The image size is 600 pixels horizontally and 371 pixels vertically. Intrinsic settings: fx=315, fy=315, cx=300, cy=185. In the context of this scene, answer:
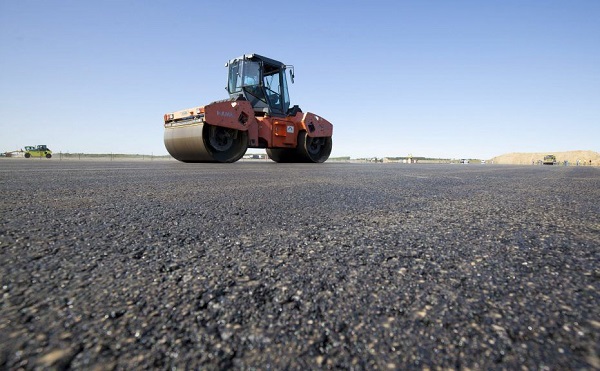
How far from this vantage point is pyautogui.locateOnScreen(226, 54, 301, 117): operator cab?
419 inches

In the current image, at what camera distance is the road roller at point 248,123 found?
9.13m

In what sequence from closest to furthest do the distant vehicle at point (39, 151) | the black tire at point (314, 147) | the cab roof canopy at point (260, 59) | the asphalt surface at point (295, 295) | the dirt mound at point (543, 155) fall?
the asphalt surface at point (295, 295) → the cab roof canopy at point (260, 59) → the black tire at point (314, 147) → the distant vehicle at point (39, 151) → the dirt mound at point (543, 155)

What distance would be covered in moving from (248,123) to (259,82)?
1.80 metres

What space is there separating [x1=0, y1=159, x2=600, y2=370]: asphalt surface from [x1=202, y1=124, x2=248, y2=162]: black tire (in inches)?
314

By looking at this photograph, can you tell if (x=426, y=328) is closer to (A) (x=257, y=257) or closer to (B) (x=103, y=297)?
(A) (x=257, y=257)

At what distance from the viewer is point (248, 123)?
9930 millimetres

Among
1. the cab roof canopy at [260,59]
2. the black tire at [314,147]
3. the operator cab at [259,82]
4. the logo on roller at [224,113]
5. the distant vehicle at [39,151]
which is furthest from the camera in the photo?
the distant vehicle at [39,151]

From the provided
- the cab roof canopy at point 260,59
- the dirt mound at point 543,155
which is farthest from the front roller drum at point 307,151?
the dirt mound at point 543,155

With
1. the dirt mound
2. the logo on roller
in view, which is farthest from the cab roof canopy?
the dirt mound

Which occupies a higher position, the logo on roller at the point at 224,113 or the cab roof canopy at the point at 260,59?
the cab roof canopy at the point at 260,59

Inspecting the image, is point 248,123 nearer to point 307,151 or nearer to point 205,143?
point 205,143

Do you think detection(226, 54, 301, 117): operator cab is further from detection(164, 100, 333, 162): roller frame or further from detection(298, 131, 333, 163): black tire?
detection(298, 131, 333, 163): black tire

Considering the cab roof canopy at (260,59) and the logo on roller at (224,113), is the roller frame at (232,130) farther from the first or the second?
the cab roof canopy at (260,59)

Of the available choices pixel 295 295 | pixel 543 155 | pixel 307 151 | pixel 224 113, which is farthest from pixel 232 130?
pixel 543 155
